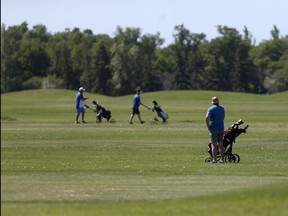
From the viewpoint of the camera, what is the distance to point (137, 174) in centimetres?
2822

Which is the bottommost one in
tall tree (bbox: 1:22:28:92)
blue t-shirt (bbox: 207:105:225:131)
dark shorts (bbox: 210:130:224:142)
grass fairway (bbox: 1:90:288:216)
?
grass fairway (bbox: 1:90:288:216)

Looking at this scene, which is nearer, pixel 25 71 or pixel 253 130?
pixel 253 130

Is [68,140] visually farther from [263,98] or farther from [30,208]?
[263,98]

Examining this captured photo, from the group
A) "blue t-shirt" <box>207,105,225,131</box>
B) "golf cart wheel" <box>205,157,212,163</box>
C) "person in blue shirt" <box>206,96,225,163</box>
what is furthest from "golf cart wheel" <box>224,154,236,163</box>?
"blue t-shirt" <box>207,105,225,131</box>

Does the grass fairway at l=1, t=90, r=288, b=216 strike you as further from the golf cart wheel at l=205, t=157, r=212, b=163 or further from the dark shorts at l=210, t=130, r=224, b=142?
the dark shorts at l=210, t=130, r=224, b=142

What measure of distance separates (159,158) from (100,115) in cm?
2989

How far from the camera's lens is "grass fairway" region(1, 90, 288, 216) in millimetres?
19047

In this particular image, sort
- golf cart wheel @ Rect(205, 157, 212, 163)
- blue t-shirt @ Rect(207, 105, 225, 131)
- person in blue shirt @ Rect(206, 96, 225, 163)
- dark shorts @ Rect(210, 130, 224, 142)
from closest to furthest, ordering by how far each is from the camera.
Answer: golf cart wheel @ Rect(205, 157, 212, 163) → person in blue shirt @ Rect(206, 96, 225, 163) → dark shorts @ Rect(210, 130, 224, 142) → blue t-shirt @ Rect(207, 105, 225, 131)

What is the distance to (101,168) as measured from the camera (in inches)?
1192

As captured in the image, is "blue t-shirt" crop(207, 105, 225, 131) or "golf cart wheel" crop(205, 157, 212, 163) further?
"blue t-shirt" crop(207, 105, 225, 131)

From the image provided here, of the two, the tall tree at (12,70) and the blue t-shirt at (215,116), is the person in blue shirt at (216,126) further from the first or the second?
the tall tree at (12,70)

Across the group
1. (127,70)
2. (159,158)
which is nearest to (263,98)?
(127,70)

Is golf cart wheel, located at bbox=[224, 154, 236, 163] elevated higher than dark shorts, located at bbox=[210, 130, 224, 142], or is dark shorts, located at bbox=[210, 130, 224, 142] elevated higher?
dark shorts, located at bbox=[210, 130, 224, 142]

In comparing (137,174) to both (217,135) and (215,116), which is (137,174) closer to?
(217,135)
